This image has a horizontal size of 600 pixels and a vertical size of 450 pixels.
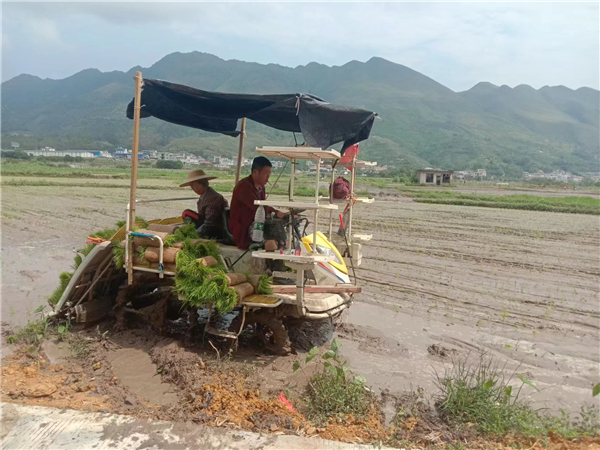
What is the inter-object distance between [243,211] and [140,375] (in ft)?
7.33

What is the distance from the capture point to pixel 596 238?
17.0 metres

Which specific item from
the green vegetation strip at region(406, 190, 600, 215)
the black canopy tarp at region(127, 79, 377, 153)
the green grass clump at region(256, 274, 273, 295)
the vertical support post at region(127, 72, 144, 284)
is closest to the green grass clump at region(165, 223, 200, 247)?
the vertical support post at region(127, 72, 144, 284)

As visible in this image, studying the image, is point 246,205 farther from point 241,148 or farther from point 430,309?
point 430,309

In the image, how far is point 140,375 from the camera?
5293mm

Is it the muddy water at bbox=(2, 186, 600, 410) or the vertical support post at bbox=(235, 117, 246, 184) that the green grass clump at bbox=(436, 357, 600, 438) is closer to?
the muddy water at bbox=(2, 186, 600, 410)

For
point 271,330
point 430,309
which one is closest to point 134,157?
point 271,330

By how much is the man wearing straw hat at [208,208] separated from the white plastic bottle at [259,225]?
102 centimetres

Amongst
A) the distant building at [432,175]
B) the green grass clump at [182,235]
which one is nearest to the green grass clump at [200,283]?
the green grass clump at [182,235]

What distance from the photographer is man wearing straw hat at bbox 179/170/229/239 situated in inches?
260

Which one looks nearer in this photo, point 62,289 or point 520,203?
point 62,289

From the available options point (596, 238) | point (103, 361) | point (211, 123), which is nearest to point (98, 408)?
point (103, 361)

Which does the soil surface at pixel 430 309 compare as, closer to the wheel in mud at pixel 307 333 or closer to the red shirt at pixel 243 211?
the wheel in mud at pixel 307 333

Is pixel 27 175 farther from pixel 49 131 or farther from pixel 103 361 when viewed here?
pixel 49 131

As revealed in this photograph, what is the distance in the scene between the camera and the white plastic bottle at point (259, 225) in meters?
5.77
